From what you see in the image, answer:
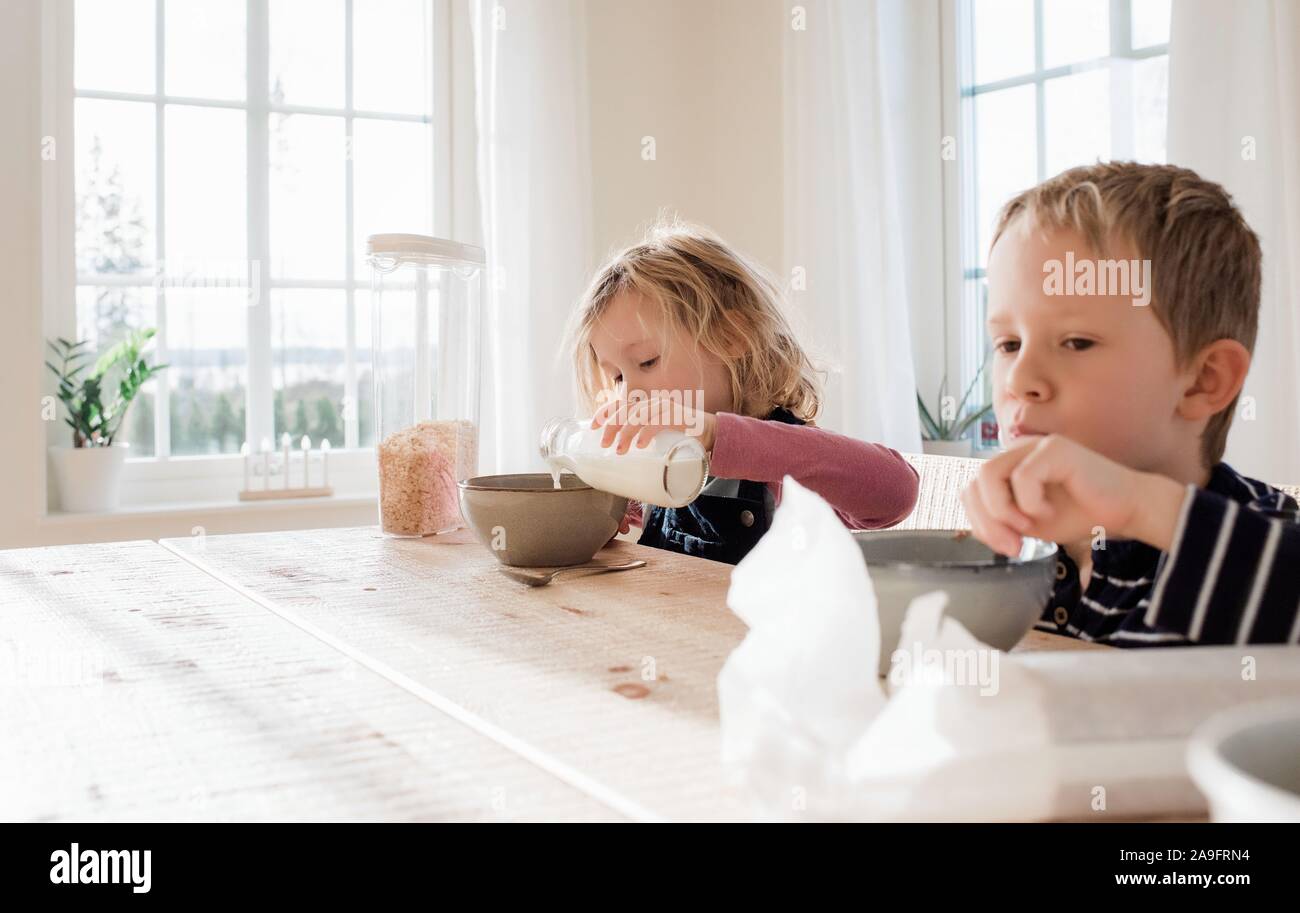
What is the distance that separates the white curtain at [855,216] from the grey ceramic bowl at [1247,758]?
2299 millimetres

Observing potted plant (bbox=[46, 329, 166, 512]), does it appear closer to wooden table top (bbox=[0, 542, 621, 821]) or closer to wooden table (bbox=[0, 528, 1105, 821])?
wooden table (bbox=[0, 528, 1105, 821])

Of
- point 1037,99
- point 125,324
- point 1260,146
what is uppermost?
point 1037,99

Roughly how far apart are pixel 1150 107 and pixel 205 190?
7.00 ft

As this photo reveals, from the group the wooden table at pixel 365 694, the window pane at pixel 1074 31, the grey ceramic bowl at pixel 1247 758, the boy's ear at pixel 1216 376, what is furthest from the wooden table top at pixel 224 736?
the window pane at pixel 1074 31

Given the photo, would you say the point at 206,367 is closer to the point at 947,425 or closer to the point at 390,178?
the point at 390,178

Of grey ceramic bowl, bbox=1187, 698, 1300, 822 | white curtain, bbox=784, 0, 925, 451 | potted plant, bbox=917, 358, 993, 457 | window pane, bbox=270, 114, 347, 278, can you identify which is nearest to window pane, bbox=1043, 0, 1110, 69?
white curtain, bbox=784, 0, 925, 451

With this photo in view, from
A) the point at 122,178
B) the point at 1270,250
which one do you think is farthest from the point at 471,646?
the point at 122,178

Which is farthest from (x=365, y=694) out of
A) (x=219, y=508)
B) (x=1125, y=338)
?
(x=219, y=508)

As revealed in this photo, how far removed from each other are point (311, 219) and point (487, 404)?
641 millimetres

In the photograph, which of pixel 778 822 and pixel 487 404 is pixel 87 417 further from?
pixel 778 822

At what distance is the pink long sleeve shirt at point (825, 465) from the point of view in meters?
1.18

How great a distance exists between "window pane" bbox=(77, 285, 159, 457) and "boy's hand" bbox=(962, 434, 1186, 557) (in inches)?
97.5

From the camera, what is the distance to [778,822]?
41 cm

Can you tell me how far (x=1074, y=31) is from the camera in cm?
248
